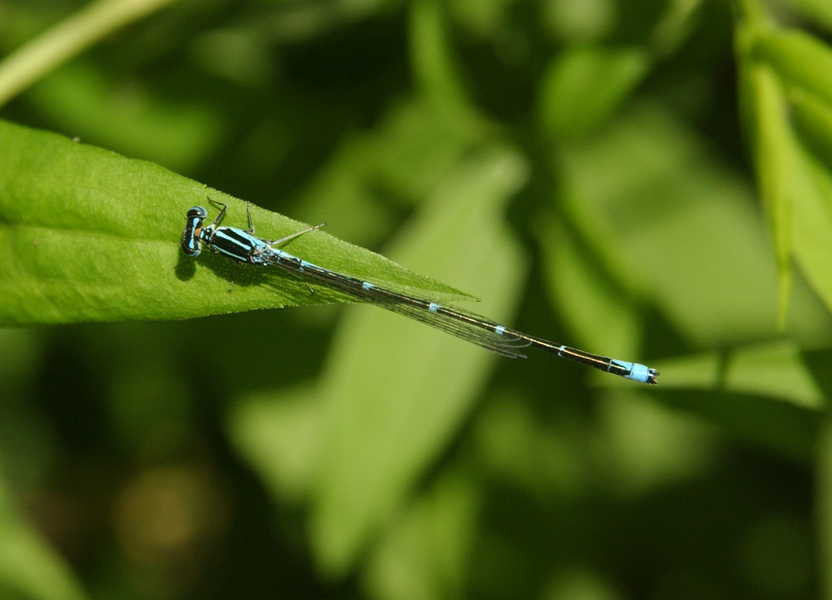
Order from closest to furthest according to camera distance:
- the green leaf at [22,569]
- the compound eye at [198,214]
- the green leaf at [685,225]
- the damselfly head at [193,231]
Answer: the damselfly head at [193,231] → the compound eye at [198,214] → the green leaf at [22,569] → the green leaf at [685,225]

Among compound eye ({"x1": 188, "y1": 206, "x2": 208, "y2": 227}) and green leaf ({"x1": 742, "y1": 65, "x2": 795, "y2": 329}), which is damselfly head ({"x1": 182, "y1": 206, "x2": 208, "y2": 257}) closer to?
compound eye ({"x1": 188, "y1": 206, "x2": 208, "y2": 227})

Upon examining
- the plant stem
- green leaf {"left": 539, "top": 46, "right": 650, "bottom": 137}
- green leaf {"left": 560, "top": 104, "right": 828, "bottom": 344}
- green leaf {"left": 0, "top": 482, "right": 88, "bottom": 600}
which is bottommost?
green leaf {"left": 0, "top": 482, "right": 88, "bottom": 600}

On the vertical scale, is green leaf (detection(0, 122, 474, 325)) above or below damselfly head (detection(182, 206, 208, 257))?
below

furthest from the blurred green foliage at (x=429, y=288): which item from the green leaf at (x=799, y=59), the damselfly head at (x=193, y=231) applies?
the damselfly head at (x=193, y=231)

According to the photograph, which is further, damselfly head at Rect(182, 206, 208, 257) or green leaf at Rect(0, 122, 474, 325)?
damselfly head at Rect(182, 206, 208, 257)

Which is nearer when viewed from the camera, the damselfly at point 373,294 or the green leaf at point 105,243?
the green leaf at point 105,243

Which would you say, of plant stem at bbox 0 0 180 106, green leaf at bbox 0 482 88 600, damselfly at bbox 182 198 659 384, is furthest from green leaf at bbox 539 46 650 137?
green leaf at bbox 0 482 88 600

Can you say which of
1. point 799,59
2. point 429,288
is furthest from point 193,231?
point 799,59

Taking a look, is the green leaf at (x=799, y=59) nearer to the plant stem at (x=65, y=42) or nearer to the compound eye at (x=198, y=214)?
the compound eye at (x=198, y=214)
